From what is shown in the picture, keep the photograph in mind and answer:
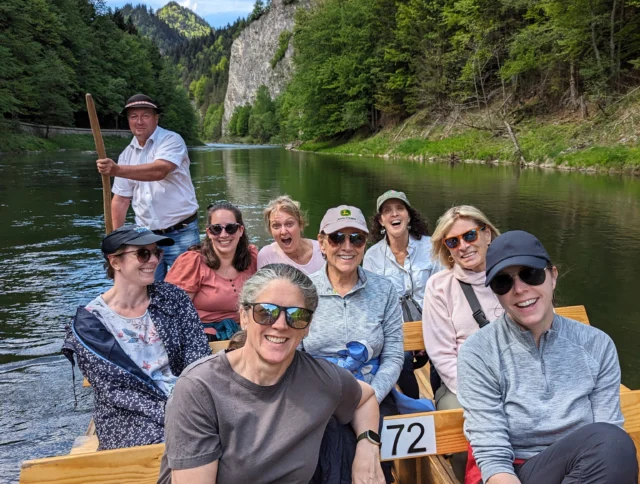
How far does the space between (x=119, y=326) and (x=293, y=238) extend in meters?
1.86

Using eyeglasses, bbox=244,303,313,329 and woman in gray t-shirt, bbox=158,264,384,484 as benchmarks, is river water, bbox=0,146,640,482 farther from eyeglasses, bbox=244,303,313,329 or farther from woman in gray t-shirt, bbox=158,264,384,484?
eyeglasses, bbox=244,303,313,329

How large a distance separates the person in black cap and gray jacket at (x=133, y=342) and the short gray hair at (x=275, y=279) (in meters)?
1.06

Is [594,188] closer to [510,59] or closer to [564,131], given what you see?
[564,131]

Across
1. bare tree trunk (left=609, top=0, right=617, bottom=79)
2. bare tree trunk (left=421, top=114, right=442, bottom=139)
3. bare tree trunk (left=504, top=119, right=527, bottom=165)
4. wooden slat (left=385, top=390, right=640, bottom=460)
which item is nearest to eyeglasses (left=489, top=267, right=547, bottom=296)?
wooden slat (left=385, top=390, right=640, bottom=460)

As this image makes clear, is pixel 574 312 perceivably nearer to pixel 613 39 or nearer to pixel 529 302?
pixel 529 302

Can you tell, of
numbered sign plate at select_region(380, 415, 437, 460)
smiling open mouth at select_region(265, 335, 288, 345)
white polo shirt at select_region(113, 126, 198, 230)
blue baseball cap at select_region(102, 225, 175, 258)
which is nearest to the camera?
smiling open mouth at select_region(265, 335, 288, 345)

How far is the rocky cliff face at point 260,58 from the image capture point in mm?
91500

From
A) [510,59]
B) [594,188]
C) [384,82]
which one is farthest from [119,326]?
[384,82]

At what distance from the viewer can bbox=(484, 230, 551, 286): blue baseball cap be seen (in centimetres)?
218

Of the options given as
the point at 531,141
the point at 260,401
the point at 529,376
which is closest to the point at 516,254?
the point at 529,376

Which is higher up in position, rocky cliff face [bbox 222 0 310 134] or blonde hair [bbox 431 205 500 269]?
rocky cliff face [bbox 222 0 310 134]

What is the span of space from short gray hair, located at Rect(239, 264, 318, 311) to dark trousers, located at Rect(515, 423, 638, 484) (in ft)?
3.62

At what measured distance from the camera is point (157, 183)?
15.3 ft

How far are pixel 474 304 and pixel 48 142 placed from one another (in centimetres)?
4070
